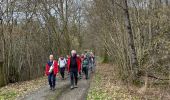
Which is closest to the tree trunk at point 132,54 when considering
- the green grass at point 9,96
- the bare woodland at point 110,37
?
the bare woodland at point 110,37

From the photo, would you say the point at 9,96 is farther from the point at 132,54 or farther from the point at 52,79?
the point at 132,54

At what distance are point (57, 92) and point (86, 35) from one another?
5086 cm

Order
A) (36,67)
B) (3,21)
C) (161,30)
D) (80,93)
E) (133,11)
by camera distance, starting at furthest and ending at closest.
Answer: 1. (36,67)
2. (3,21)
3. (133,11)
4. (161,30)
5. (80,93)

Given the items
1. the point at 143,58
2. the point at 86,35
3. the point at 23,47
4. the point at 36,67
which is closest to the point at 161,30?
the point at 143,58

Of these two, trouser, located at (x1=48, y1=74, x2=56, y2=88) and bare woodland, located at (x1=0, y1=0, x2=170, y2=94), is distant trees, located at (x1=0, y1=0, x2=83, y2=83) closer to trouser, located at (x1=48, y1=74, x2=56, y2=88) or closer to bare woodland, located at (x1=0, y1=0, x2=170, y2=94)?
bare woodland, located at (x1=0, y1=0, x2=170, y2=94)

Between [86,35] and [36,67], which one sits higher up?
[86,35]

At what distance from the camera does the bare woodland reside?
18.3 meters

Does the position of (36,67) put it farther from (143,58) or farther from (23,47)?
(143,58)

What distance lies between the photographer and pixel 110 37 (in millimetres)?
22406

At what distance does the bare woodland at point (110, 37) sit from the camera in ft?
60.0

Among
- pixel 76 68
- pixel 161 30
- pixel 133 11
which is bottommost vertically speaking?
pixel 76 68

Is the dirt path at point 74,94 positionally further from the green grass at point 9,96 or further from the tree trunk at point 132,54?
the tree trunk at point 132,54

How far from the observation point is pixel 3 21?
2456 cm

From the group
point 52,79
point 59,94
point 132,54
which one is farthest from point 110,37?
point 59,94
